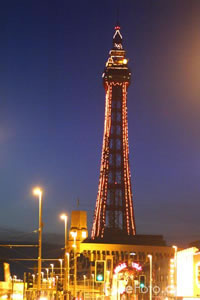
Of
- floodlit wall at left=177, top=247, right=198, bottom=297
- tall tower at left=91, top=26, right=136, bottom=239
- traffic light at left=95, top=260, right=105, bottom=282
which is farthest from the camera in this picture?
tall tower at left=91, top=26, right=136, bottom=239

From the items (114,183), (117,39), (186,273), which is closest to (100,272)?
(186,273)

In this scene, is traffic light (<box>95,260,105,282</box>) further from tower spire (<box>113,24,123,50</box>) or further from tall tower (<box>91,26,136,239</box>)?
tower spire (<box>113,24,123,50</box>)

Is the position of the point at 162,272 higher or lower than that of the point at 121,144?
lower

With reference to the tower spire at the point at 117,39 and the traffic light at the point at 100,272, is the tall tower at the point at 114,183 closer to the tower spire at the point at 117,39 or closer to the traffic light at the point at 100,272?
the tower spire at the point at 117,39

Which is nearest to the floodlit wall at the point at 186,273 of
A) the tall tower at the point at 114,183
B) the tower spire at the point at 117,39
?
the tall tower at the point at 114,183

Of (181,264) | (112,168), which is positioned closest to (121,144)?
(112,168)

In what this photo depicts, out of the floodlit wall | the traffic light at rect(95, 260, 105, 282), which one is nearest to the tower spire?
the floodlit wall

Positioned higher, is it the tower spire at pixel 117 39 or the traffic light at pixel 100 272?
the tower spire at pixel 117 39

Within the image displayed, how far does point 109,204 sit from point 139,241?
1077 centimetres

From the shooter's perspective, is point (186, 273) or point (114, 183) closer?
point (186, 273)

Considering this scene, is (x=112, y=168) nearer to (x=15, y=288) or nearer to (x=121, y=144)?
(x=121, y=144)

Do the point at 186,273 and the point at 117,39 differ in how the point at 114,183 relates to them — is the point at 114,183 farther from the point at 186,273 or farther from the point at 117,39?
the point at 186,273

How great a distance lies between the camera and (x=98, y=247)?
139 m

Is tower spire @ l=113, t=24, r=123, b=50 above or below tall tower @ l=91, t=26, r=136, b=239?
above
